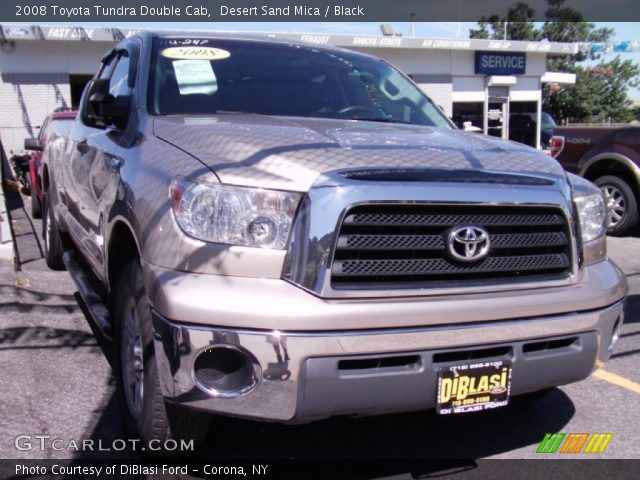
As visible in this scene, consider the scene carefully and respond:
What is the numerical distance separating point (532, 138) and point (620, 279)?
24617 millimetres

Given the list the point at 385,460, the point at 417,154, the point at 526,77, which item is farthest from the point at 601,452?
the point at 526,77

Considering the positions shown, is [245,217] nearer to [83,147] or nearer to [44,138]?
[83,147]

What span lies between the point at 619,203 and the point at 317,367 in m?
8.09

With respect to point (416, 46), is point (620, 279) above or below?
below

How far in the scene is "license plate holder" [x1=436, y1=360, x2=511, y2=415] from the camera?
269 centimetres

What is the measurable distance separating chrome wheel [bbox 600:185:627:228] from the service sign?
15455 millimetres

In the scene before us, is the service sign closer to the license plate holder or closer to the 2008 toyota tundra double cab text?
the 2008 toyota tundra double cab text

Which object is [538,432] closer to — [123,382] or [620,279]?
[620,279]

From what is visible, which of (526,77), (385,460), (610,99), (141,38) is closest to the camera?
(385,460)

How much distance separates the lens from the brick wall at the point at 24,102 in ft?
55.5

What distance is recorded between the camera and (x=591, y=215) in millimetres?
3326

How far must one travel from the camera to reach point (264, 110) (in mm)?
3857

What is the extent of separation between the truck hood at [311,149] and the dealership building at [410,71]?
7.93 metres

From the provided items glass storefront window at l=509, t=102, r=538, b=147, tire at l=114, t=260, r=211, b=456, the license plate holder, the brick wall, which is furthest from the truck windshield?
glass storefront window at l=509, t=102, r=538, b=147
